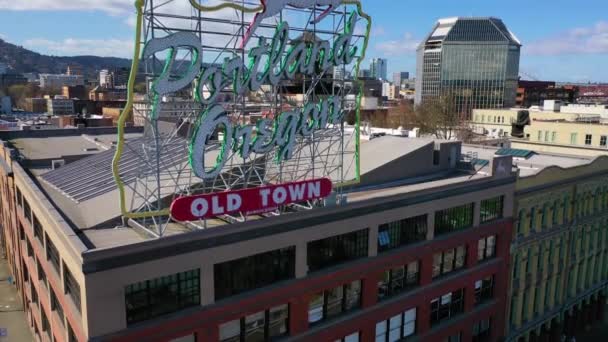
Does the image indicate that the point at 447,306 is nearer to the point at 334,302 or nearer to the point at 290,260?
the point at 334,302

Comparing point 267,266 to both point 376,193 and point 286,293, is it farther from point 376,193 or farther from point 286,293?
point 376,193

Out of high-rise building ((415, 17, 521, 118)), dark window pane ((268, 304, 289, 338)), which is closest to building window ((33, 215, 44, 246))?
dark window pane ((268, 304, 289, 338))

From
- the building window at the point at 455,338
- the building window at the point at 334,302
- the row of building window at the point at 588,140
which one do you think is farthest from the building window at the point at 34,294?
the row of building window at the point at 588,140

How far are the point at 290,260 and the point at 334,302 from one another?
4584 mm

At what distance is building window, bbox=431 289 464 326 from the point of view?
34562 mm

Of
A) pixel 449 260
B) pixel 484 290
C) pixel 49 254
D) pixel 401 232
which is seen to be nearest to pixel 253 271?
pixel 401 232

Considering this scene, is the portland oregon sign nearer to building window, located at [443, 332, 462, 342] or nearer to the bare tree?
building window, located at [443, 332, 462, 342]

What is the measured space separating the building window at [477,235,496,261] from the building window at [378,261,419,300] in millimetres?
7254

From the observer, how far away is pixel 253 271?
80.9 feet

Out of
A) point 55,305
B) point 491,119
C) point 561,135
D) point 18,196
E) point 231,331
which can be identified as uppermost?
point 491,119

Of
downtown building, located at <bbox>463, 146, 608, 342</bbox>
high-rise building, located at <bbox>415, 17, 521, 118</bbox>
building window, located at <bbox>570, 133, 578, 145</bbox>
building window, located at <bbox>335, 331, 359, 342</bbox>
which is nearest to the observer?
building window, located at <bbox>335, 331, 359, 342</bbox>

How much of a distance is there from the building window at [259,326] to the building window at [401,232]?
7.81 m

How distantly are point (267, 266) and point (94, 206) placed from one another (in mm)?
10155

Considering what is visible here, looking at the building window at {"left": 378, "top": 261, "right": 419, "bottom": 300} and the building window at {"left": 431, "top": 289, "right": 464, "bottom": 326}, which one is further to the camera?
the building window at {"left": 431, "top": 289, "right": 464, "bottom": 326}
